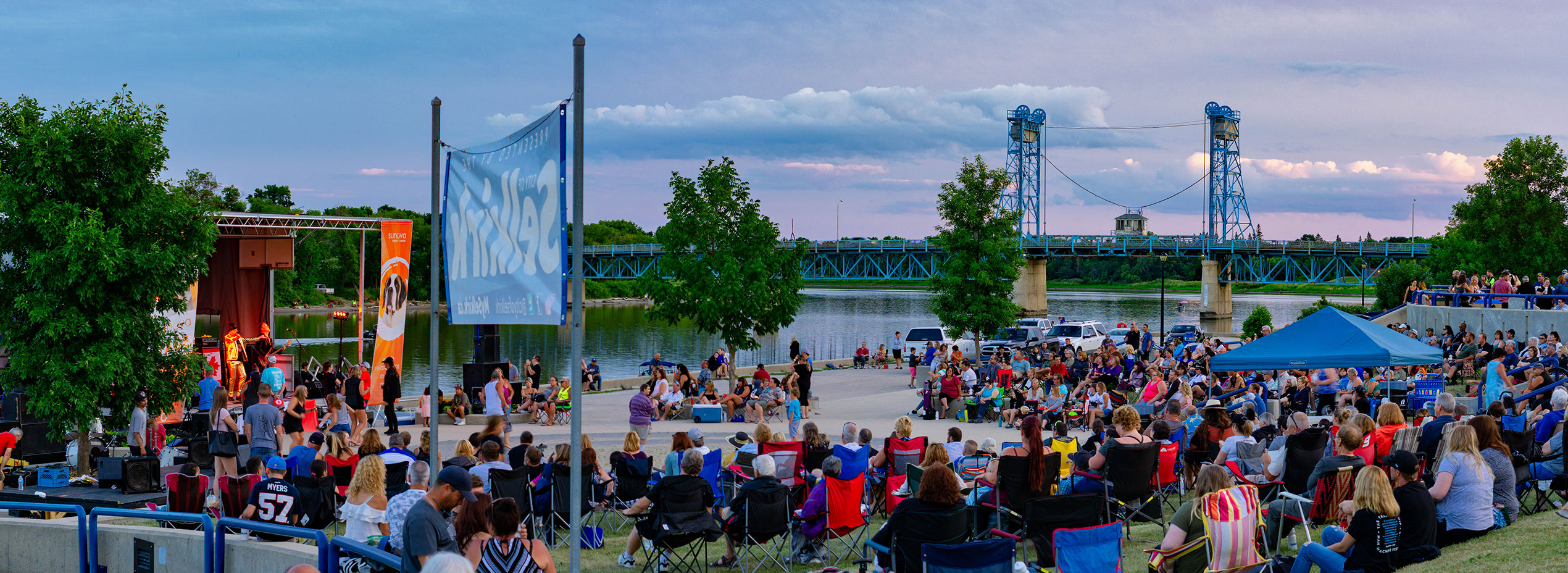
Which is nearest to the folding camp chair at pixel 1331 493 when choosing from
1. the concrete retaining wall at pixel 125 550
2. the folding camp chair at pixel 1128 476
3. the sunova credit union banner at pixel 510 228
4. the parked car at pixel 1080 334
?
the folding camp chair at pixel 1128 476

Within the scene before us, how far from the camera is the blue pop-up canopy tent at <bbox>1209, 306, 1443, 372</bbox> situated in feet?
40.5

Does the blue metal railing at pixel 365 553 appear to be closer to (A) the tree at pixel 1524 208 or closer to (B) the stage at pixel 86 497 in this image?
(B) the stage at pixel 86 497

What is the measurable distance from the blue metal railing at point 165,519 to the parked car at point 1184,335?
105ft

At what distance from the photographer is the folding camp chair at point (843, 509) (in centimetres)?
823

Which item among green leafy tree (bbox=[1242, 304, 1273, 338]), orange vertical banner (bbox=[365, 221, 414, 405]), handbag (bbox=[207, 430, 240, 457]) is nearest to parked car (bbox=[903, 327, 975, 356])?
green leafy tree (bbox=[1242, 304, 1273, 338])

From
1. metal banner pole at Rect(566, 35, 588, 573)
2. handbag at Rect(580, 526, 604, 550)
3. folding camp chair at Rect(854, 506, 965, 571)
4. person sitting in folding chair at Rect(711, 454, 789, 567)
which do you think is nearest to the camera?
metal banner pole at Rect(566, 35, 588, 573)

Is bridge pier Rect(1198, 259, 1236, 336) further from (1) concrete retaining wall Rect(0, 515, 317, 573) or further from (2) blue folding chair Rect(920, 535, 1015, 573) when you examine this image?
(1) concrete retaining wall Rect(0, 515, 317, 573)

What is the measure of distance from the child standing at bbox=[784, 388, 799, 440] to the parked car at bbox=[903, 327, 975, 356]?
15858mm

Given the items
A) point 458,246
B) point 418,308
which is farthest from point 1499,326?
point 418,308

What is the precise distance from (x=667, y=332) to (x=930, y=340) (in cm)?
3465

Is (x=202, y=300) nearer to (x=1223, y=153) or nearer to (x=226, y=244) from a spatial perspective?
(x=226, y=244)

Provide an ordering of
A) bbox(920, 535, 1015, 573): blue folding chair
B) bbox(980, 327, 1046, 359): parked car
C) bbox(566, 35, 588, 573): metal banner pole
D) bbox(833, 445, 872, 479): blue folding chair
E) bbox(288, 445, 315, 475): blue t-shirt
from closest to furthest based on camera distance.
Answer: bbox(566, 35, 588, 573): metal banner pole < bbox(920, 535, 1015, 573): blue folding chair < bbox(833, 445, 872, 479): blue folding chair < bbox(288, 445, 315, 475): blue t-shirt < bbox(980, 327, 1046, 359): parked car

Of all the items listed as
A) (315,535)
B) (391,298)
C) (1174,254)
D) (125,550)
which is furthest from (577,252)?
(1174,254)

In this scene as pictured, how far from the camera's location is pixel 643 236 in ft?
487
